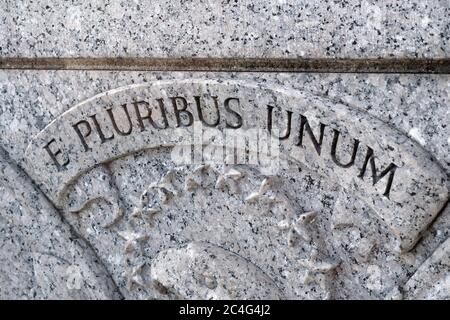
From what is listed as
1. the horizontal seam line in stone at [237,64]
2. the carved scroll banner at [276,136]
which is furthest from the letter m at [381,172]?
the horizontal seam line in stone at [237,64]

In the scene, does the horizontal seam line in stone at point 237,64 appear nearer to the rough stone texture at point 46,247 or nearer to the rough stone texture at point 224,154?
the rough stone texture at point 224,154

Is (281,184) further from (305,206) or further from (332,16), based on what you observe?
(332,16)

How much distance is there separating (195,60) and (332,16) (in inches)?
14.8

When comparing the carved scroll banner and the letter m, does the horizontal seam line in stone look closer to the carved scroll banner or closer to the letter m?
the carved scroll banner

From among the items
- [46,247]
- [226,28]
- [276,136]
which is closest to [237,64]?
[226,28]

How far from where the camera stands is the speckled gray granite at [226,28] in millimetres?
1524

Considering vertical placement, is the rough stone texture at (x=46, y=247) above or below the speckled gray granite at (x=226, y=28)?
below

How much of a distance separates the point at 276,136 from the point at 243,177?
0.15 m

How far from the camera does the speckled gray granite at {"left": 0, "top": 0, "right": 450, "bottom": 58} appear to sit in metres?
1.52

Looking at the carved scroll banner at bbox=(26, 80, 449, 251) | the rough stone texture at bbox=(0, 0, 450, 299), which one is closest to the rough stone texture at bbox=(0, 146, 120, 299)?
the rough stone texture at bbox=(0, 0, 450, 299)
